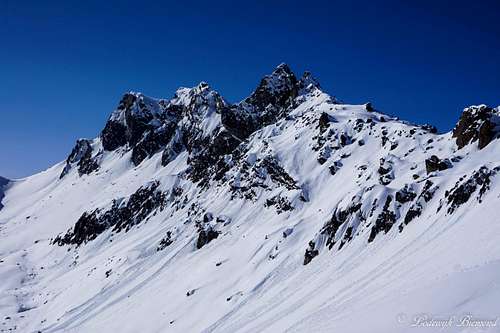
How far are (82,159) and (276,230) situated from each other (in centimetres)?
12292

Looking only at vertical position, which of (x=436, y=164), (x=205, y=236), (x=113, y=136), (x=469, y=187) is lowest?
(x=469, y=187)

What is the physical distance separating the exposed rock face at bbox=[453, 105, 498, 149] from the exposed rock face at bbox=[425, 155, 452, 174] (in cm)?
539

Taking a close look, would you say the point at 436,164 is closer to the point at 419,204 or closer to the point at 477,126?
the point at 477,126

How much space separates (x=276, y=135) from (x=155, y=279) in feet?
140

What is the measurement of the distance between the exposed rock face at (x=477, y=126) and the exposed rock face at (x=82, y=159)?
12900cm

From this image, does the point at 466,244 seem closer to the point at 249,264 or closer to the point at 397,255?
the point at 397,255

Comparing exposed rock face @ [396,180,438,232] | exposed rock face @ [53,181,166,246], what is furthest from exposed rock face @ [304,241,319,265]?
exposed rock face @ [53,181,166,246]

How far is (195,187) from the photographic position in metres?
103

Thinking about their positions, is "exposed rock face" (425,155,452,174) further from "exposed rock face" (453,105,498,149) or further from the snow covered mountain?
"exposed rock face" (453,105,498,149)

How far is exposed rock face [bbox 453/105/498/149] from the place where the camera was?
186ft

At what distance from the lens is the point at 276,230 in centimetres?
6938

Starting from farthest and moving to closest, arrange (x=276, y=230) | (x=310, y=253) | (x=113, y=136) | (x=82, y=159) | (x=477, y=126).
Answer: (x=82, y=159)
(x=113, y=136)
(x=276, y=230)
(x=477, y=126)
(x=310, y=253)

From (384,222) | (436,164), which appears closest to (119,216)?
(384,222)

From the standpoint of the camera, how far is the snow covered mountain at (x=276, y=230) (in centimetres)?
3519
